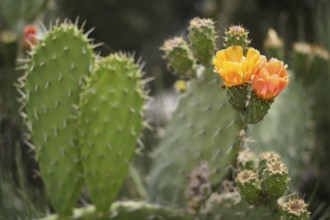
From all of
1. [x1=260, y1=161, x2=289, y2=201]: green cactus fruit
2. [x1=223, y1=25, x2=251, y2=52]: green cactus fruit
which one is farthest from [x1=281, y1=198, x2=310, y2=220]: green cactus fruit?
[x1=223, y1=25, x2=251, y2=52]: green cactus fruit

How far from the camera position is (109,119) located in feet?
6.37

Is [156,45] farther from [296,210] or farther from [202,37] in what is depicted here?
[296,210]

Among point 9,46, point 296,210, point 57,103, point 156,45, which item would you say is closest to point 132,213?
point 57,103

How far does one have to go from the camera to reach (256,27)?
3596 mm

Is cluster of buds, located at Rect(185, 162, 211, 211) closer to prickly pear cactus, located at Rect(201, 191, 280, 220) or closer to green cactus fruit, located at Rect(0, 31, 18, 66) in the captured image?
prickly pear cactus, located at Rect(201, 191, 280, 220)

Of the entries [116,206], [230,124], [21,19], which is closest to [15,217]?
[116,206]

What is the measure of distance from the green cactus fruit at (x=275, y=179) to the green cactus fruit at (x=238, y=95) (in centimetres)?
16

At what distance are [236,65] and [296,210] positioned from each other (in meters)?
0.31

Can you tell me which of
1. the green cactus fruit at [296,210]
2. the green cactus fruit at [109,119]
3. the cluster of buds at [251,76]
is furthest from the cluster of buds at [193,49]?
the green cactus fruit at [296,210]

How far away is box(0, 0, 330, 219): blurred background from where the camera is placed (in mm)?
2512

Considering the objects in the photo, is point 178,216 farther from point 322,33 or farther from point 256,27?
point 256,27

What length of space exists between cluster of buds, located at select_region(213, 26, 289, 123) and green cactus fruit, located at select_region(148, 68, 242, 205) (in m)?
0.28

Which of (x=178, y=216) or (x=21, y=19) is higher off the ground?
(x=21, y=19)

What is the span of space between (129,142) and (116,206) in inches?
7.2
